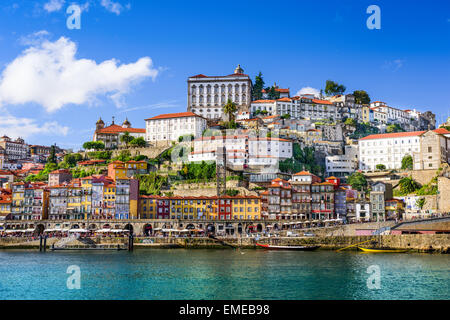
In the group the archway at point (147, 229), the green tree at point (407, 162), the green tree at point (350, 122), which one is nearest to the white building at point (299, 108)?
the green tree at point (350, 122)

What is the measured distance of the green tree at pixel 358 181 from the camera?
85.3m

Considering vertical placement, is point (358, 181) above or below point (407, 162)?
below

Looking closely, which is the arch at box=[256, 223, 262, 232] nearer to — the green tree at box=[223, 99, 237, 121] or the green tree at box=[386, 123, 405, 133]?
the green tree at box=[223, 99, 237, 121]

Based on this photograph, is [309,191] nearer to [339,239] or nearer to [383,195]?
[383,195]

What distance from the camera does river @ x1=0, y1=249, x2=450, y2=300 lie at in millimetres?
30125

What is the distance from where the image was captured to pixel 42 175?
100062 millimetres

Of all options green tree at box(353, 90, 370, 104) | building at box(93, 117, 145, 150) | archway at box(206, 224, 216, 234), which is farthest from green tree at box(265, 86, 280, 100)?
archway at box(206, 224, 216, 234)

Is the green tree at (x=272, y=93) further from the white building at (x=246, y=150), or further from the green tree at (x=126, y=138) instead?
the green tree at (x=126, y=138)

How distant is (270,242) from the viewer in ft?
203

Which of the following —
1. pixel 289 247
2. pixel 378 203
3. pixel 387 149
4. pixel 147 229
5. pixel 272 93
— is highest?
pixel 272 93

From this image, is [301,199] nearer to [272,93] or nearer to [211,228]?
[211,228]

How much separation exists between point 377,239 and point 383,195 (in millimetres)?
14672

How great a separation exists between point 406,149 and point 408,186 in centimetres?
1676

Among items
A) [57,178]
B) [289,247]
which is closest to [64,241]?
[57,178]
